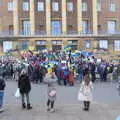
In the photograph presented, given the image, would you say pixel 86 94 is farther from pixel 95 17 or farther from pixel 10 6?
pixel 10 6

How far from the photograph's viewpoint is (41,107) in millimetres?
22562

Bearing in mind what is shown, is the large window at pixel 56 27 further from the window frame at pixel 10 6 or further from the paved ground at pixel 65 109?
the paved ground at pixel 65 109

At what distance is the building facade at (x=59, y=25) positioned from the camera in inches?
3127

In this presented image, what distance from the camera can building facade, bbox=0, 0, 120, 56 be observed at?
79.4 metres

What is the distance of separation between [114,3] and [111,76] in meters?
46.6

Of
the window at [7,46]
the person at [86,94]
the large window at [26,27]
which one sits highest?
the large window at [26,27]

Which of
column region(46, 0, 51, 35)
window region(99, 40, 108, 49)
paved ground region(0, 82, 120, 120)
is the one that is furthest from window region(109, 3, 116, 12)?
paved ground region(0, 82, 120, 120)

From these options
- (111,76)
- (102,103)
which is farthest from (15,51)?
(102,103)

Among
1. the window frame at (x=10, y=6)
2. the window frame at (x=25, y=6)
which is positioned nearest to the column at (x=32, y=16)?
the window frame at (x=25, y=6)

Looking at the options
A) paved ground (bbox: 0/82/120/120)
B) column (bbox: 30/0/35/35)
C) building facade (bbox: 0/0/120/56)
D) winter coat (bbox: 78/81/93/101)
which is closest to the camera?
paved ground (bbox: 0/82/120/120)

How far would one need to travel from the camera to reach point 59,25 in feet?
273

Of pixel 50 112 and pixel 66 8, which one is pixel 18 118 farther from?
pixel 66 8

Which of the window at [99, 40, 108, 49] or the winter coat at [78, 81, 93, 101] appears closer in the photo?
the winter coat at [78, 81, 93, 101]

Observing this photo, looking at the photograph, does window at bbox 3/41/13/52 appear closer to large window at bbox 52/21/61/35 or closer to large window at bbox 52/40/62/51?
large window at bbox 52/40/62/51
